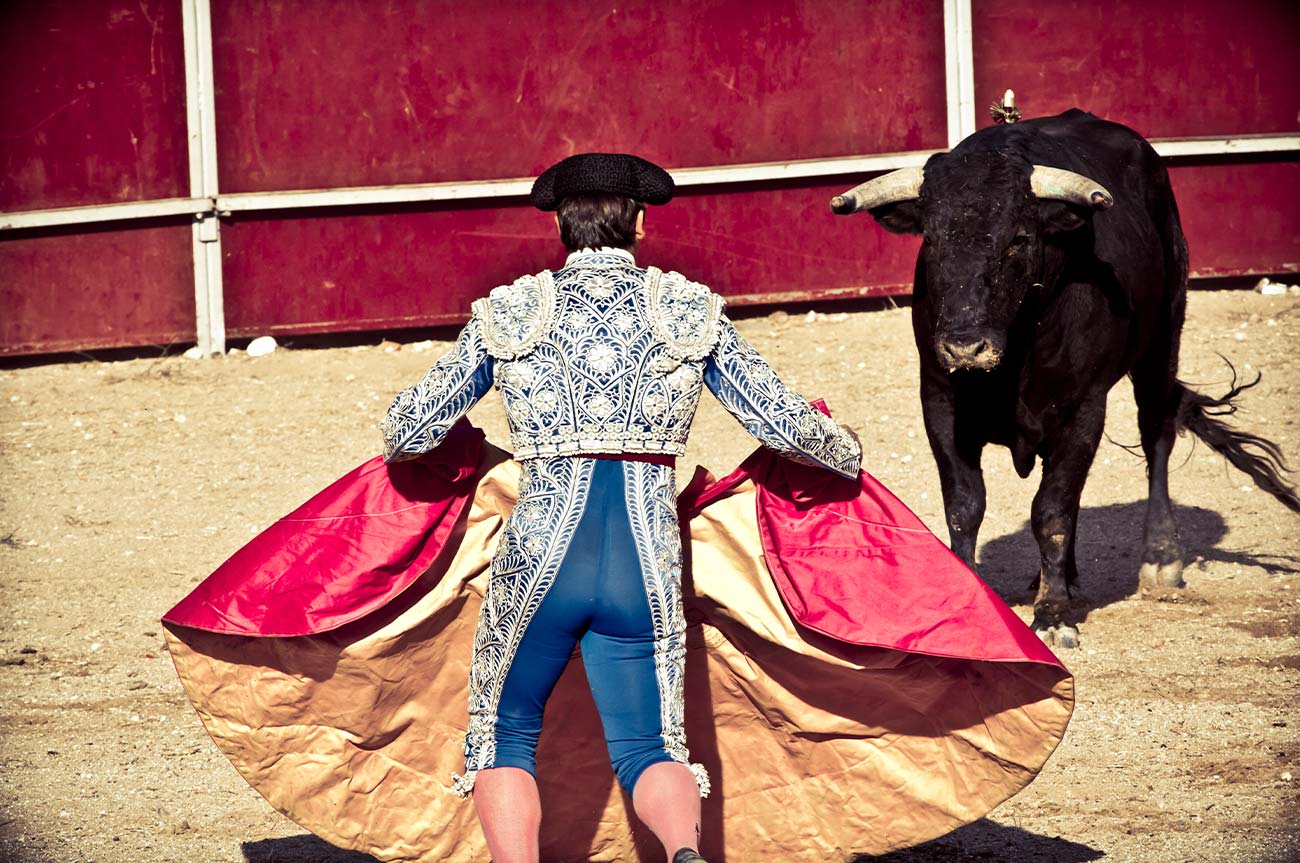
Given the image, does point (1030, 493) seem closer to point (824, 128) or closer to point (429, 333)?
point (824, 128)

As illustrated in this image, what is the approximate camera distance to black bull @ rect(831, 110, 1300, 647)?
5121 mm

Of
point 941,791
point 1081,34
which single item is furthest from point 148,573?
point 1081,34

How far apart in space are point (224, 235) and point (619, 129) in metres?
2.62

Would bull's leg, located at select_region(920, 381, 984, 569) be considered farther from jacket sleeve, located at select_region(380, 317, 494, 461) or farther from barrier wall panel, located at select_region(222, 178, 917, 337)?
barrier wall panel, located at select_region(222, 178, 917, 337)

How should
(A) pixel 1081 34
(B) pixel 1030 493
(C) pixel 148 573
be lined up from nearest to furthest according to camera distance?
1. (C) pixel 148 573
2. (B) pixel 1030 493
3. (A) pixel 1081 34

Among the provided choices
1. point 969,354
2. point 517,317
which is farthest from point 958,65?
point 517,317

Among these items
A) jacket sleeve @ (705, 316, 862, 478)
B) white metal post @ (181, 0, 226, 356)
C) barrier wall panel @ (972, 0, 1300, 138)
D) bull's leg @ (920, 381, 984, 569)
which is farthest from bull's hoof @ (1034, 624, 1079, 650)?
white metal post @ (181, 0, 226, 356)

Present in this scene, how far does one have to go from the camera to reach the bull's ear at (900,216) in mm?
5559

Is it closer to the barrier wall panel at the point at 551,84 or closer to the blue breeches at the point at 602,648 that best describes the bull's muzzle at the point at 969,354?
the blue breeches at the point at 602,648

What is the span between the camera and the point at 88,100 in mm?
10320

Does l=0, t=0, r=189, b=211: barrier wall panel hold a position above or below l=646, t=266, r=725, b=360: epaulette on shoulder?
above

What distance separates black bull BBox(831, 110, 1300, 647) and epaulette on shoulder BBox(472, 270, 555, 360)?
6.53 ft

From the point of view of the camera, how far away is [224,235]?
34.2 feet

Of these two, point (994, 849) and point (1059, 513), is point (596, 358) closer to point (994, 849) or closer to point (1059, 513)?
point (994, 849)
